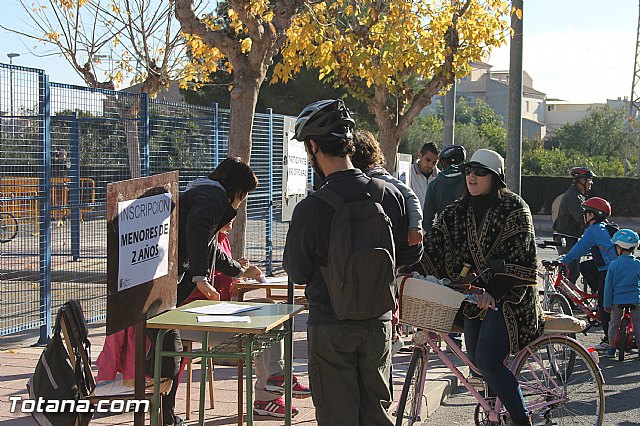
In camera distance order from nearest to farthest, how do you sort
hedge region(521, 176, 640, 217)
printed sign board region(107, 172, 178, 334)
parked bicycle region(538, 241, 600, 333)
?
printed sign board region(107, 172, 178, 334) → parked bicycle region(538, 241, 600, 333) → hedge region(521, 176, 640, 217)

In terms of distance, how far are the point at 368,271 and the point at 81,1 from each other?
16.2 m

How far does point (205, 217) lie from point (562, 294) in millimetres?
5919

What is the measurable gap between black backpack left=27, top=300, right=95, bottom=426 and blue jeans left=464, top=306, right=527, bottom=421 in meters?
2.28

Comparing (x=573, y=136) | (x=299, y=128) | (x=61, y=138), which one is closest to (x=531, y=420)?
(x=299, y=128)

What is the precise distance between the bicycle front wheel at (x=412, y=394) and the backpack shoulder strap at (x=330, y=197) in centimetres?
162

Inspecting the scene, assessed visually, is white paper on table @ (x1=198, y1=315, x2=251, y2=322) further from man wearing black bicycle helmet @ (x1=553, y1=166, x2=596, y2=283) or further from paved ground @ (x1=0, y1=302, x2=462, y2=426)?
man wearing black bicycle helmet @ (x1=553, y1=166, x2=596, y2=283)

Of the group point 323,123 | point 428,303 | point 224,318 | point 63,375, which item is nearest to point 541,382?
point 428,303

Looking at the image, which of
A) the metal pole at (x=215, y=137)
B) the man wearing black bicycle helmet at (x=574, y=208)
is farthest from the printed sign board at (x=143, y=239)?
the metal pole at (x=215, y=137)

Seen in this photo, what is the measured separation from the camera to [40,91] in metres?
8.83

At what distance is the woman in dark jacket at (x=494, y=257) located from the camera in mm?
5277

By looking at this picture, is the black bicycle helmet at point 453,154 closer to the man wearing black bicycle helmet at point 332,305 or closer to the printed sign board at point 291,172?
the printed sign board at point 291,172

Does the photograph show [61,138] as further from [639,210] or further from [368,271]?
[639,210]

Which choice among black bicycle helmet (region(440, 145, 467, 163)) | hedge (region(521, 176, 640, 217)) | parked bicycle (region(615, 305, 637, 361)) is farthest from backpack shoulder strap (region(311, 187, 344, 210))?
hedge (region(521, 176, 640, 217))

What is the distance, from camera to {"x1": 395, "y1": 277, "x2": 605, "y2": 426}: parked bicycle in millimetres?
5418
